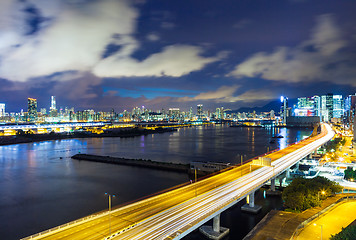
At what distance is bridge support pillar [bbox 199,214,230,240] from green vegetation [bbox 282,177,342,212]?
3.08m

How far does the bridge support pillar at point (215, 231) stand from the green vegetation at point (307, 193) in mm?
3079

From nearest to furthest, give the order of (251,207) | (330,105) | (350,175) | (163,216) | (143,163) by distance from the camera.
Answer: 1. (163,216)
2. (251,207)
3. (350,175)
4. (143,163)
5. (330,105)

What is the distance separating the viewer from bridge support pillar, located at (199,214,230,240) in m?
8.43

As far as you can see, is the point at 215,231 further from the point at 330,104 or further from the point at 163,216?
the point at 330,104

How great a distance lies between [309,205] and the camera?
31.1ft

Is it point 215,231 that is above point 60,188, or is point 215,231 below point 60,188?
above

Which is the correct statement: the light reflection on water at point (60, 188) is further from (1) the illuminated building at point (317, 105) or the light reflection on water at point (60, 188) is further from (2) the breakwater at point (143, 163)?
(1) the illuminated building at point (317, 105)

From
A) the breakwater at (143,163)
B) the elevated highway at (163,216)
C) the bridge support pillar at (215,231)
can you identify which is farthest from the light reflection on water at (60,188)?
the elevated highway at (163,216)

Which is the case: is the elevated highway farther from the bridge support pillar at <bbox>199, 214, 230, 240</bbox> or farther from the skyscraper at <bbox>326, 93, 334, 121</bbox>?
the skyscraper at <bbox>326, 93, 334, 121</bbox>

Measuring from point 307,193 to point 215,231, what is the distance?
14.1 feet

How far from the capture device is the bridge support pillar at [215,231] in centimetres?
843

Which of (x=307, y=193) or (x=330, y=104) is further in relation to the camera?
(x=330, y=104)

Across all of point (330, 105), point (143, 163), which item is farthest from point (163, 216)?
point (330, 105)

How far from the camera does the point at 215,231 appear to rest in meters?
8.63
